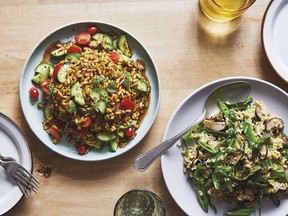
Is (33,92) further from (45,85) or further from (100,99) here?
(100,99)

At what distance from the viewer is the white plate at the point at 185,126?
7.12ft

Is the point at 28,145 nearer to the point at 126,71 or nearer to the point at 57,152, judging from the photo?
the point at 57,152

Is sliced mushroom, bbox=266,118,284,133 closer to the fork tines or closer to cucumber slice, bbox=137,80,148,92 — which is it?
cucumber slice, bbox=137,80,148,92

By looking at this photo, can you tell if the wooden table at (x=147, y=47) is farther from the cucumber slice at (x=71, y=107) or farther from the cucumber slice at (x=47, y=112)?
the cucumber slice at (x=71, y=107)

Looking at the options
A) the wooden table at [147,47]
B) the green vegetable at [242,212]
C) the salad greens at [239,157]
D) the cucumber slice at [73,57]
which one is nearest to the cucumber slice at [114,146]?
the wooden table at [147,47]

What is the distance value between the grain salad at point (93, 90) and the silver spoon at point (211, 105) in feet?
0.44

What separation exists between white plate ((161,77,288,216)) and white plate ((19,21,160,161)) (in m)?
0.13

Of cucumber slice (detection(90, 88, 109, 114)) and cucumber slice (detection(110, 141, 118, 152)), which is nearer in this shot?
cucumber slice (detection(90, 88, 109, 114))

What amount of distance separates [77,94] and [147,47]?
0.48m

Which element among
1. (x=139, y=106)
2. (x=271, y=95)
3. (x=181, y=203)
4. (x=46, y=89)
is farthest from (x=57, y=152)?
(x=271, y=95)

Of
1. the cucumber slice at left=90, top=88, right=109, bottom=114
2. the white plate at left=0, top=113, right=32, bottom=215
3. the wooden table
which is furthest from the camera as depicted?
the wooden table

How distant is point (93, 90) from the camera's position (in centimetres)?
205

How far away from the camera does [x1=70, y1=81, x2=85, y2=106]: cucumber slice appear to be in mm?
2041

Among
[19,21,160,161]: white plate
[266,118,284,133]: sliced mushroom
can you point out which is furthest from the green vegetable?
[19,21,160,161]: white plate
